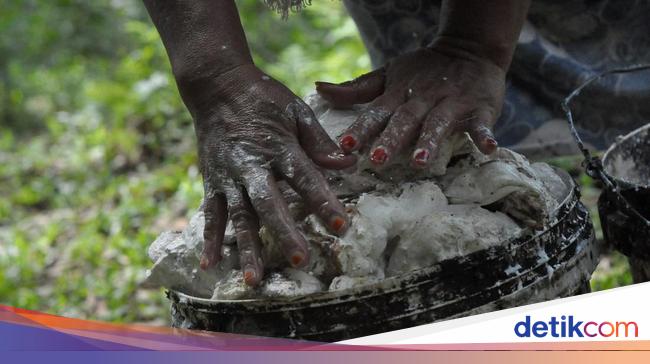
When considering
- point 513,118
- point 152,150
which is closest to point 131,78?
point 152,150

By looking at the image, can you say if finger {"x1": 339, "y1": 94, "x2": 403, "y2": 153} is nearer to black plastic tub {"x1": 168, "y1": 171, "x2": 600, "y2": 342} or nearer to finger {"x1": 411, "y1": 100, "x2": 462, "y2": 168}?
finger {"x1": 411, "y1": 100, "x2": 462, "y2": 168}

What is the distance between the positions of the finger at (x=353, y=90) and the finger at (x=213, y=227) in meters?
0.39

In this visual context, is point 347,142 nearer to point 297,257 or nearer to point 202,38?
point 297,257

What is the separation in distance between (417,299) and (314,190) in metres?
0.29

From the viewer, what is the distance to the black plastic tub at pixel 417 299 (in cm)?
147

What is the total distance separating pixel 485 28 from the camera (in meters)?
1.97

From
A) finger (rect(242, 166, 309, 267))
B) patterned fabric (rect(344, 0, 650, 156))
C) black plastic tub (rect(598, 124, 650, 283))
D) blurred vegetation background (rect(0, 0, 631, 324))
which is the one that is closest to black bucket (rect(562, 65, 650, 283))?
black plastic tub (rect(598, 124, 650, 283))

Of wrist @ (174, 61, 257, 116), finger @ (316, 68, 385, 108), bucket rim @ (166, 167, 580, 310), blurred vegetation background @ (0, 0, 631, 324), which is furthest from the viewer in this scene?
blurred vegetation background @ (0, 0, 631, 324)

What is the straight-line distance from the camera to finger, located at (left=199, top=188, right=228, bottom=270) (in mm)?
1611

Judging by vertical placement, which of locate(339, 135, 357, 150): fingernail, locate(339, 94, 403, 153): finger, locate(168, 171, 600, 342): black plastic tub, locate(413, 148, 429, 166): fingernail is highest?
locate(339, 94, 403, 153): finger

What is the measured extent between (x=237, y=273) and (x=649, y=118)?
191 cm

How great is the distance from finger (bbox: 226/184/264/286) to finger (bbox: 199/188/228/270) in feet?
0.12

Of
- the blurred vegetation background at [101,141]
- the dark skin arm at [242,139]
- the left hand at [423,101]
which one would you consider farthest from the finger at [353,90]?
the blurred vegetation background at [101,141]

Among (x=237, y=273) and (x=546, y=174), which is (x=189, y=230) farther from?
(x=546, y=174)
